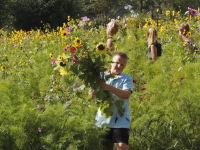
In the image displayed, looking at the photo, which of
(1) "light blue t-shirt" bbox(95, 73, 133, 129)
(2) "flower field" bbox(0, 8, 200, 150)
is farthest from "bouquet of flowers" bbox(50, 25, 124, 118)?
(1) "light blue t-shirt" bbox(95, 73, 133, 129)

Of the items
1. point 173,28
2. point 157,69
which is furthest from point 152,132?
point 173,28

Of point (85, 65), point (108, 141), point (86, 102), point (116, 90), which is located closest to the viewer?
point (85, 65)

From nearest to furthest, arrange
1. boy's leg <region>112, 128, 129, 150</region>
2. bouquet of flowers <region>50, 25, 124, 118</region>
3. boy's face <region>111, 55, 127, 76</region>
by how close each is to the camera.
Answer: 1. bouquet of flowers <region>50, 25, 124, 118</region>
2. boy's leg <region>112, 128, 129, 150</region>
3. boy's face <region>111, 55, 127, 76</region>

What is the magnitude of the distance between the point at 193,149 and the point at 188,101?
55cm

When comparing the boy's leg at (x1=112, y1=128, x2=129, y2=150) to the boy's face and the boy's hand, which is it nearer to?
the boy's hand

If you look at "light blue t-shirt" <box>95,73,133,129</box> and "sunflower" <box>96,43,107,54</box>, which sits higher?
"sunflower" <box>96,43,107,54</box>

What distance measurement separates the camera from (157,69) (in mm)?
4938

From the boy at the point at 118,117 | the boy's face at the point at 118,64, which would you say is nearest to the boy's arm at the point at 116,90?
the boy at the point at 118,117

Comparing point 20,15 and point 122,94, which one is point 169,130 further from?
point 20,15

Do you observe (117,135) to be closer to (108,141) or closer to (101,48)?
(108,141)

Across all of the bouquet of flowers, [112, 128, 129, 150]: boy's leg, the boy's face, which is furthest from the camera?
the boy's face

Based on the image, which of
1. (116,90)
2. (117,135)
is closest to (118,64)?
(116,90)

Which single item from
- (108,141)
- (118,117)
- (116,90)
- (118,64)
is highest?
(118,64)

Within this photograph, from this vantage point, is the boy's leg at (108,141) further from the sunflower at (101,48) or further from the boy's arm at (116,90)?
the sunflower at (101,48)
